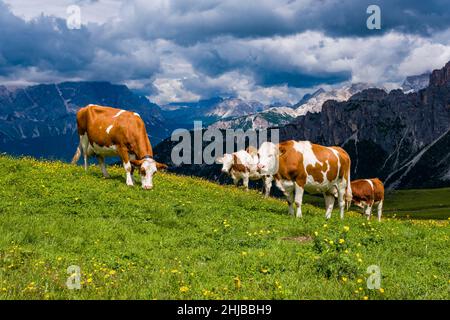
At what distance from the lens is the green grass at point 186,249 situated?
9.58 meters

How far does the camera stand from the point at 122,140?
2420cm

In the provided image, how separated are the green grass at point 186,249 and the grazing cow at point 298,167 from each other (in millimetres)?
1427

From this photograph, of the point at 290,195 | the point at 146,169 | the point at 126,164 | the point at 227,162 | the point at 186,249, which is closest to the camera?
the point at 186,249

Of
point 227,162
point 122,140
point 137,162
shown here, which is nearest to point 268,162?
point 137,162

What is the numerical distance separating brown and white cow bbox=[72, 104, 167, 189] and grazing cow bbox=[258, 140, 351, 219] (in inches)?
240

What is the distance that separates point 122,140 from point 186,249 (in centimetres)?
1208

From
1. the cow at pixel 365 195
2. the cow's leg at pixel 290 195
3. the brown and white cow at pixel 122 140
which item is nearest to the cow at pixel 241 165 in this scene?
the cow at pixel 365 195

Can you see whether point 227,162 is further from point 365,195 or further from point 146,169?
point 146,169

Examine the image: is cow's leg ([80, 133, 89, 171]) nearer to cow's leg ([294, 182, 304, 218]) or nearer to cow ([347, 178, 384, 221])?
cow's leg ([294, 182, 304, 218])

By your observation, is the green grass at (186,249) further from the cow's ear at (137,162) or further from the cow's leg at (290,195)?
the cow's ear at (137,162)

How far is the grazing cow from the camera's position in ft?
66.4

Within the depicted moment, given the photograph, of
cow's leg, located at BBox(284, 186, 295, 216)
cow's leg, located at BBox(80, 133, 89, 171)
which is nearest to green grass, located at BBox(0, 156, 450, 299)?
cow's leg, located at BBox(284, 186, 295, 216)
